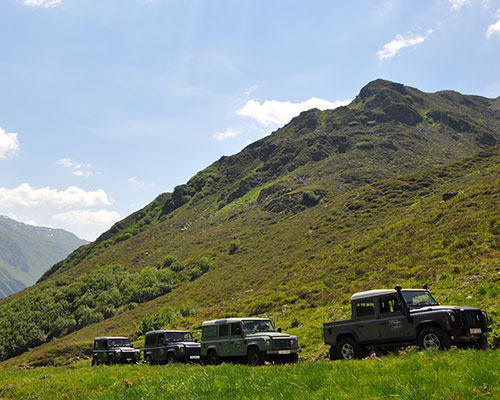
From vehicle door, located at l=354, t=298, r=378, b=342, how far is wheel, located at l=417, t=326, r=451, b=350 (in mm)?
1553

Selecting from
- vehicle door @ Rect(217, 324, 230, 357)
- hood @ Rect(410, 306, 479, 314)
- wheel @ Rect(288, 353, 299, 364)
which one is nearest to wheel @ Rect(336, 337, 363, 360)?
wheel @ Rect(288, 353, 299, 364)

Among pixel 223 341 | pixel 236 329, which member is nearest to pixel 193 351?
pixel 223 341

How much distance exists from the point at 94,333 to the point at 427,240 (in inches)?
1897

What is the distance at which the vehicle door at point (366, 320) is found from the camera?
1170 cm

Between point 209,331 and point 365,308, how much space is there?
309 inches

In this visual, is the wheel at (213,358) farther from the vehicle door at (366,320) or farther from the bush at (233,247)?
the bush at (233,247)

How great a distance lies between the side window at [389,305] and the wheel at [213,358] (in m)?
7.77

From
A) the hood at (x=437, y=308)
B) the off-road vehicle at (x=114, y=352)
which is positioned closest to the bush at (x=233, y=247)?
the off-road vehicle at (x=114, y=352)

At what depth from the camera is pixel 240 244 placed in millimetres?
77562

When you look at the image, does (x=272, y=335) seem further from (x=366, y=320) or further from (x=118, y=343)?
(x=118, y=343)

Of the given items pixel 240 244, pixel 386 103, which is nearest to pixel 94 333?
pixel 240 244

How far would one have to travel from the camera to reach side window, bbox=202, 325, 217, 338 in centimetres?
1631

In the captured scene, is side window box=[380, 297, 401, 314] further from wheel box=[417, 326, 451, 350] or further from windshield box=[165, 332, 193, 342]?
windshield box=[165, 332, 193, 342]

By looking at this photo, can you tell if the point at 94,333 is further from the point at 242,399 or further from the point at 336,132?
the point at 336,132
